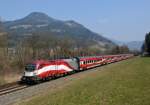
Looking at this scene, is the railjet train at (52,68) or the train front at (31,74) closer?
the train front at (31,74)

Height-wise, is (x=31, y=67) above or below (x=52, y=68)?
above

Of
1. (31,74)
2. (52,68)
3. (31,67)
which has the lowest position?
(31,74)

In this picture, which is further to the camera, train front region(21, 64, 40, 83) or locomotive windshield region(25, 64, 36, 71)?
locomotive windshield region(25, 64, 36, 71)

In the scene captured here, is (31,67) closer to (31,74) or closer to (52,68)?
(31,74)

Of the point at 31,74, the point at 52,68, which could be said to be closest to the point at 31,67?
the point at 31,74

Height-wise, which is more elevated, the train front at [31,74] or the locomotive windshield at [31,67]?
the locomotive windshield at [31,67]

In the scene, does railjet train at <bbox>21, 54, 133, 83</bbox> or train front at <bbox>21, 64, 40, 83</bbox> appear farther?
railjet train at <bbox>21, 54, 133, 83</bbox>

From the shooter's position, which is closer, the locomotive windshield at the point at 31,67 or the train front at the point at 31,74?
the train front at the point at 31,74

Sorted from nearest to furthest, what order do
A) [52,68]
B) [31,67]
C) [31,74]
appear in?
[31,74] → [31,67] → [52,68]

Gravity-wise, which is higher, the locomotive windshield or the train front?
the locomotive windshield

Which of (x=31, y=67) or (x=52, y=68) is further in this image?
(x=52, y=68)

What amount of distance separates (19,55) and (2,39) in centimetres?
917

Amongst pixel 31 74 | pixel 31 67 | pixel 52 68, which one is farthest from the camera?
pixel 52 68

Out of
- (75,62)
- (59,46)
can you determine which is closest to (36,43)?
(75,62)
